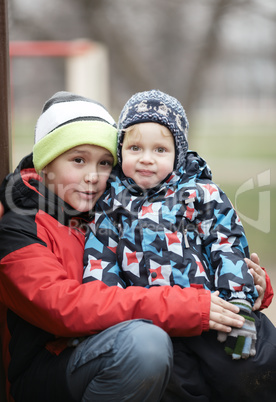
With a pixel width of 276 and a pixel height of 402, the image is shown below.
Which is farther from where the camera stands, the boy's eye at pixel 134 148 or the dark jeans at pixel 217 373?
the boy's eye at pixel 134 148

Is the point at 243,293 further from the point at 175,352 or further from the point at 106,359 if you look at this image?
the point at 106,359

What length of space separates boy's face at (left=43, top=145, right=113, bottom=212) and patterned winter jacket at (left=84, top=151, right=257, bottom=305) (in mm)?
60

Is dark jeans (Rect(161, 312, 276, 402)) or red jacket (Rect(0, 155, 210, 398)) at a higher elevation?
red jacket (Rect(0, 155, 210, 398))

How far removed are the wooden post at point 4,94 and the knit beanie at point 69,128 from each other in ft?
0.43

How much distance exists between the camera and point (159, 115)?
2.19 meters

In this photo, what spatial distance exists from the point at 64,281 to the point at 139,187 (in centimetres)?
55

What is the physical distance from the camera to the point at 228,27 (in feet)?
23.0

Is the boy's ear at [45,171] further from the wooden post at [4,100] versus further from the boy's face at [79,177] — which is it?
the wooden post at [4,100]

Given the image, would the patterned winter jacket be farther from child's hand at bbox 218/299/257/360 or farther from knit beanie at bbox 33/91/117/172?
knit beanie at bbox 33/91/117/172

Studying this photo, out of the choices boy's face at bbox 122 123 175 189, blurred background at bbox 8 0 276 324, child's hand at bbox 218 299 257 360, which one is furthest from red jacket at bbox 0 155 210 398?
blurred background at bbox 8 0 276 324

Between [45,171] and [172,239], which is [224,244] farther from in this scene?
[45,171]

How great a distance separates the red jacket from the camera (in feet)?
6.02

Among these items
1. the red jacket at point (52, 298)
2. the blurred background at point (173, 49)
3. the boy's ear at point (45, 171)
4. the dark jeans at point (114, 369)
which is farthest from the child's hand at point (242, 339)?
the blurred background at point (173, 49)

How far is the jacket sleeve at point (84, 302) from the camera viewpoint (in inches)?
72.1
